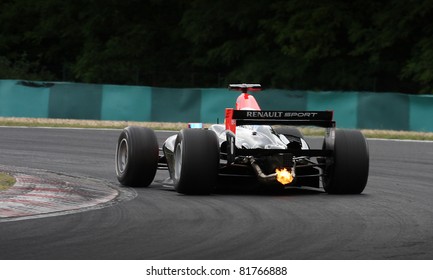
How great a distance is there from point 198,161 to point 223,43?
35.8 metres

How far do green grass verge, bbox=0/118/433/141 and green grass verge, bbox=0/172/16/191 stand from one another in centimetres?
1640

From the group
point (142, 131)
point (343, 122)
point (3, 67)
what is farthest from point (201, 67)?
point (142, 131)

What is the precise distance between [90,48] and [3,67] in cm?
480

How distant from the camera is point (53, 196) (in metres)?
13.5

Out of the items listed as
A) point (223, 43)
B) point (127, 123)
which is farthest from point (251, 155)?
point (223, 43)

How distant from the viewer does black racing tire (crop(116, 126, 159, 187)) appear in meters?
15.2

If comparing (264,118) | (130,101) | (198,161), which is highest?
(264,118)

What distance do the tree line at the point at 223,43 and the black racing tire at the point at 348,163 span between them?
998 inches

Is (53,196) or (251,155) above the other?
(251,155)

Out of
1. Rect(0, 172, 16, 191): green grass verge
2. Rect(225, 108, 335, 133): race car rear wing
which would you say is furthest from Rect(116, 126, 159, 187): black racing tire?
Rect(0, 172, 16, 191): green grass verge

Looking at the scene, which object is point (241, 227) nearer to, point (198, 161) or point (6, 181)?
point (198, 161)

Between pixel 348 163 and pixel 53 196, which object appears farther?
pixel 348 163

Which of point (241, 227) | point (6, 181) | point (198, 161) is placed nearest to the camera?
point (241, 227)

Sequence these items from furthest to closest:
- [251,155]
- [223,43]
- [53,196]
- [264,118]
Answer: [223,43]
[264,118]
[251,155]
[53,196]
